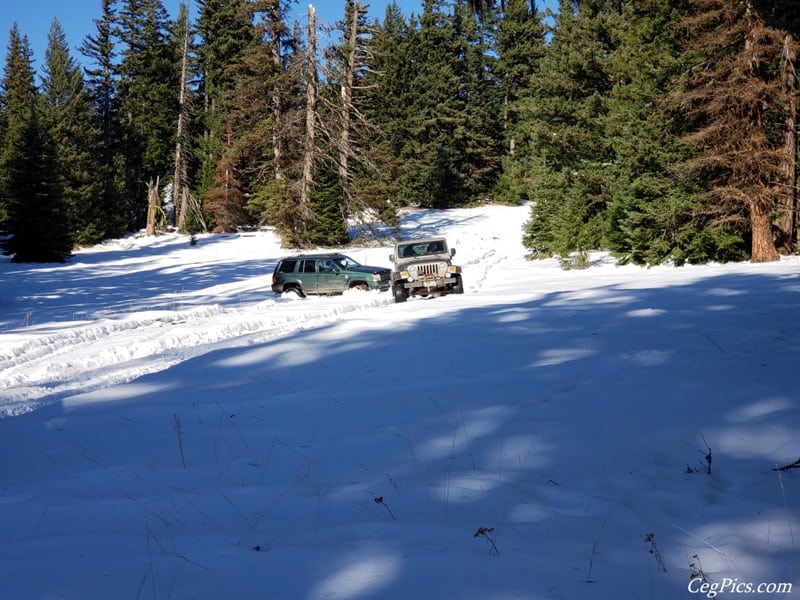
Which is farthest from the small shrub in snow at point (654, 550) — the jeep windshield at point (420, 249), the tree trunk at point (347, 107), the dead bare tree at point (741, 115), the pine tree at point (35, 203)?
the pine tree at point (35, 203)

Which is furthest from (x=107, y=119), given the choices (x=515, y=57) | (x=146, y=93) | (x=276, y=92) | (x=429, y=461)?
(x=429, y=461)

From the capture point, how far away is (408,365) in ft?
26.6

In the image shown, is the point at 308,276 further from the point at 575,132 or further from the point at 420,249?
the point at 575,132

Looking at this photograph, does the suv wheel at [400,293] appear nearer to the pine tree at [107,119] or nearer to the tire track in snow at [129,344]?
the tire track in snow at [129,344]

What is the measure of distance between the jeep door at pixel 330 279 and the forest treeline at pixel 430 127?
9.80 meters

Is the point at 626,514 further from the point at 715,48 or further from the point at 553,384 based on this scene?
the point at 715,48

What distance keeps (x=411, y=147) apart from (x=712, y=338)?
49141 millimetres

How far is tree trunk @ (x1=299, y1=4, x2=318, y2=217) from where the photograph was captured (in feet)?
119

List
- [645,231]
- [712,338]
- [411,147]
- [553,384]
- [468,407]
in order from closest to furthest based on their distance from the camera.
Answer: [468,407]
[553,384]
[712,338]
[645,231]
[411,147]

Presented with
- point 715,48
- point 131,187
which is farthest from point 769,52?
point 131,187

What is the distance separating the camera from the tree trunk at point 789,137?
1853cm

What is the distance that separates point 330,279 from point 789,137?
15936 millimetres

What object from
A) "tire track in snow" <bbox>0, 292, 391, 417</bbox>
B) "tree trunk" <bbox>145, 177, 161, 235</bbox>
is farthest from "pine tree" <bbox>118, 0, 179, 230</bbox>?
"tire track in snow" <bbox>0, 292, 391, 417</bbox>

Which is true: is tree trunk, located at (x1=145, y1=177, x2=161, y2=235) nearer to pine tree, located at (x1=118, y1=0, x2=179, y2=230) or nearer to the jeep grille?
pine tree, located at (x1=118, y1=0, x2=179, y2=230)
